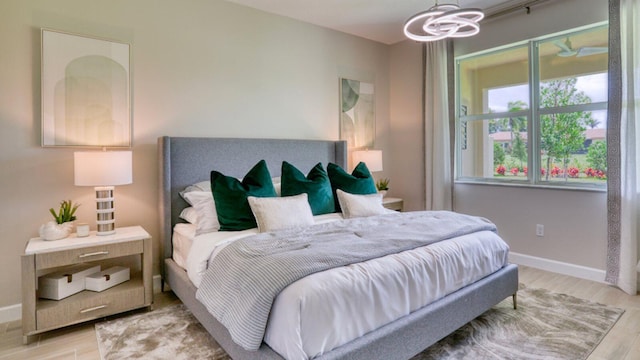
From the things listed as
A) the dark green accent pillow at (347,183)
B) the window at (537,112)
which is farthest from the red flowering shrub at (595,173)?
the dark green accent pillow at (347,183)

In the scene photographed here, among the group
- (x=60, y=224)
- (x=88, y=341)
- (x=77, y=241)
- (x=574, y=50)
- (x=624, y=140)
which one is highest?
(x=574, y=50)

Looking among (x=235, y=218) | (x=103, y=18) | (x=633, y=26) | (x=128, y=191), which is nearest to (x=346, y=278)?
(x=235, y=218)

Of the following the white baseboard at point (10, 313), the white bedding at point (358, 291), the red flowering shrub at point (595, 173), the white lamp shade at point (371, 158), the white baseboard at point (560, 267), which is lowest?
the white baseboard at point (10, 313)

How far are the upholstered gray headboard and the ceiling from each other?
56.0 inches

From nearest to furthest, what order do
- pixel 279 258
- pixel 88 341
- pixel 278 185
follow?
1. pixel 279 258
2. pixel 88 341
3. pixel 278 185

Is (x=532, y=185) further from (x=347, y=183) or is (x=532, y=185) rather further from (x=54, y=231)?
(x=54, y=231)

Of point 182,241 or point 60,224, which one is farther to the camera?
point 182,241

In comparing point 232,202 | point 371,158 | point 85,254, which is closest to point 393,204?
point 371,158

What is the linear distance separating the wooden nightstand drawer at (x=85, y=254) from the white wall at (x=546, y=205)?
3.72 m

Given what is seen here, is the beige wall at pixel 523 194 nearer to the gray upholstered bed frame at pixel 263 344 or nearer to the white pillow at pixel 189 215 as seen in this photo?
the gray upholstered bed frame at pixel 263 344

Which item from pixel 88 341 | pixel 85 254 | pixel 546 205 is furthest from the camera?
pixel 546 205

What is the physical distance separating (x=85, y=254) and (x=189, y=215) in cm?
81

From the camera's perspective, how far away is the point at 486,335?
238cm

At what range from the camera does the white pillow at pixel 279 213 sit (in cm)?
266
